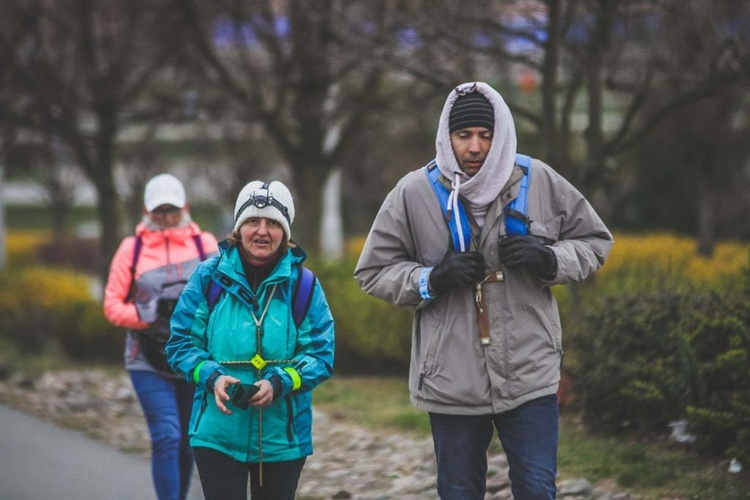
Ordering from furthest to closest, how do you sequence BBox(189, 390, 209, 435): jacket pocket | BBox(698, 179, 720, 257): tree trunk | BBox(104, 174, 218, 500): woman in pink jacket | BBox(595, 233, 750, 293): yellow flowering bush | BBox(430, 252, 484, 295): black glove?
1. BBox(698, 179, 720, 257): tree trunk
2. BBox(595, 233, 750, 293): yellow flowering bush
3. BBox(104, 174, 218, 500): woman in pink jacket
4. BBox(189, 390, 209, 435): jacket pocket
5. BBox(430, 252, 484, 295): black glove

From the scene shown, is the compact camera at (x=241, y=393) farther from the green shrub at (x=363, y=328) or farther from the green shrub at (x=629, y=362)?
the green shrub at (x=363, y=328)

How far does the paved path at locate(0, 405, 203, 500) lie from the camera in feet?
22.7

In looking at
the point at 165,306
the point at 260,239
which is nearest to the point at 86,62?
the point at 165,306

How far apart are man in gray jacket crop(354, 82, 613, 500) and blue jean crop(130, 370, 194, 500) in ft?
6.69

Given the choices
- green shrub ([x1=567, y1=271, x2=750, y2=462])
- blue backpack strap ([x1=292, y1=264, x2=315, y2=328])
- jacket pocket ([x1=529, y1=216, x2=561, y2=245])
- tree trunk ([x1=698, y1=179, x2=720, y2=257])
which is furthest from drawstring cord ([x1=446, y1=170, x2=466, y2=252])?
tree trunk ([x1=698, y1=179, x2=720, y2=257])

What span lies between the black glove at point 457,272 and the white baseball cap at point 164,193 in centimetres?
Answer: 246

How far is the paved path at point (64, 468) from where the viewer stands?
692cm

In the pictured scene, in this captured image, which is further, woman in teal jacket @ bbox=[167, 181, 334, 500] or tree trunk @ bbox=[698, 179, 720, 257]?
tree trunk @ bbox=[698, 179, 720, 257]

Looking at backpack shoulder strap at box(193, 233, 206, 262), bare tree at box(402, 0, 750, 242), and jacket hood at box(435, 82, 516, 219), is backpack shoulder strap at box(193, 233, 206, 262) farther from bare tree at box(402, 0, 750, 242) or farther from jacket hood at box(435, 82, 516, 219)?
bare tree at box(402, 0, 750, 242)

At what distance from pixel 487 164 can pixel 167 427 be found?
8.46ft

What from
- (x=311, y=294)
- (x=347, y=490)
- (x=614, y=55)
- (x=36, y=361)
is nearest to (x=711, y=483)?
(x=347, y=490)

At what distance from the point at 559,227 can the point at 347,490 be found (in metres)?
3.12

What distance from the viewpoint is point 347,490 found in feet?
22.5

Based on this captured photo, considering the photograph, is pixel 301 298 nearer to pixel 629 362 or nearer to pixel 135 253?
pixel 135 253
